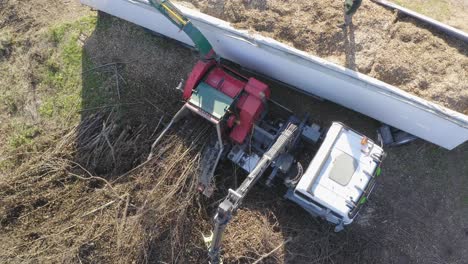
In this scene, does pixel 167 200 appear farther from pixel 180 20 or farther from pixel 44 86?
pixel 44 86

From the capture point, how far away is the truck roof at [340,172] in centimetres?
696

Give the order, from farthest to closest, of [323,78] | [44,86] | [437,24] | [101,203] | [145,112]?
[44,86] → [145,112] → [101,203] → [323,78] → [437,24]

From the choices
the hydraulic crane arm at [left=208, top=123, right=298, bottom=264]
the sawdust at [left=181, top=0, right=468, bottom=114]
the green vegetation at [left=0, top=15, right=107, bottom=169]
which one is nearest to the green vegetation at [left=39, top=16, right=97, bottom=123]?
the green vegetation at [left=0, top=15, right=107, bottom=169]

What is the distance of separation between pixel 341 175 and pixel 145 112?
4645 mm

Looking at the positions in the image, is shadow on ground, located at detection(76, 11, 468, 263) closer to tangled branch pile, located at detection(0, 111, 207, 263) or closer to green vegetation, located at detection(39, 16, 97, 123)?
tangled branch pile, located at detection(0, 111, 207, 263)

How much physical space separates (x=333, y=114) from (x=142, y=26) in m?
4.91

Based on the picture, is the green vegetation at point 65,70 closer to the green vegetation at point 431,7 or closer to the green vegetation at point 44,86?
the green vegetation at point 44,86

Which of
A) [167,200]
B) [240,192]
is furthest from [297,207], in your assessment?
[167,200]

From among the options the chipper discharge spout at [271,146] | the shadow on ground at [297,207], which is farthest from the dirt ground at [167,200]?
the chipper discharge spout at [271,146]

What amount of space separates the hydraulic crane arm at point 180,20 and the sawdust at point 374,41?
0.70 m

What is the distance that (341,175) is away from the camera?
7047 mm

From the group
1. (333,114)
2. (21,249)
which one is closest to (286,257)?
(333,114)

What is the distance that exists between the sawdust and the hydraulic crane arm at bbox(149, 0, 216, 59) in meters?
0.70

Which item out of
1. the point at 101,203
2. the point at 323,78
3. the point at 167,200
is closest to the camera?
the point at 323,78
